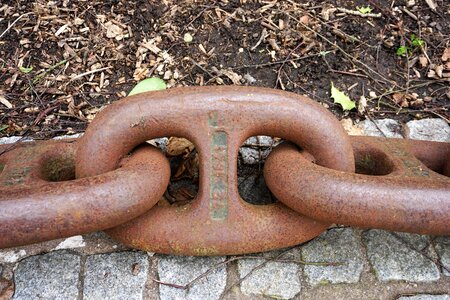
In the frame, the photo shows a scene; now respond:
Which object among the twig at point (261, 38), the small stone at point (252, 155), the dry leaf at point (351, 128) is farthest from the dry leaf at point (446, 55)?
the small stone at point (252, 155)

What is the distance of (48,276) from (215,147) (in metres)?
0.86

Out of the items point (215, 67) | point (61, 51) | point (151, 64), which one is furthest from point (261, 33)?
point (61, 51)

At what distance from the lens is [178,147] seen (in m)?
2.25

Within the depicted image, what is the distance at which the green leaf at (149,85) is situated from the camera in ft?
8.34

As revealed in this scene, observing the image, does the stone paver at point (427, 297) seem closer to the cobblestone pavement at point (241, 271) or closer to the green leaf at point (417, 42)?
the cobblestone pavement at point (241, 271)

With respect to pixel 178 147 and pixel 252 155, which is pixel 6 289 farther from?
pixel 252 155

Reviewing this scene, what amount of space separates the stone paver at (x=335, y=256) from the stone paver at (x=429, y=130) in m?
0.65

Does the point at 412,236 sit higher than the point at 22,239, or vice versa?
the point at 22,239

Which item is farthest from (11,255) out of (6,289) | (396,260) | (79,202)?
(396,260)

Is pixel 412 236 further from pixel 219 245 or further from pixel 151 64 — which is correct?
pixel 151 64

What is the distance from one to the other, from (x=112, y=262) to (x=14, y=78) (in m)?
1.22

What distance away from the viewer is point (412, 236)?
6.98 ft

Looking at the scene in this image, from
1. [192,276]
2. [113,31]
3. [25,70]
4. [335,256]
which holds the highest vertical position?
[113,31]

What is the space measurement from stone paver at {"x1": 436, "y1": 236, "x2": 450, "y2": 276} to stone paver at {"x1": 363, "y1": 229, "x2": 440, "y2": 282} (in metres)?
0.04
